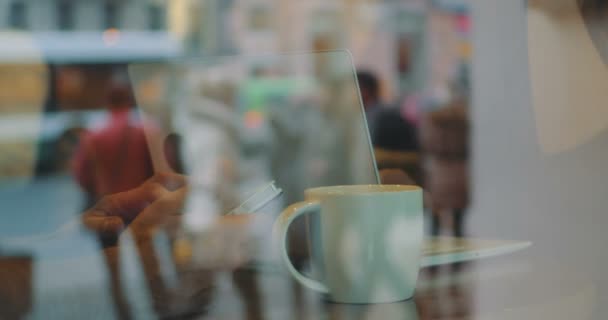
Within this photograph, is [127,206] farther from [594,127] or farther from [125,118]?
[125,118]

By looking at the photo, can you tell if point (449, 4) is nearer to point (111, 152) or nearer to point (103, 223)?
point (111, 152)

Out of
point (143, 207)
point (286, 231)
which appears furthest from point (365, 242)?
point (143, 207)

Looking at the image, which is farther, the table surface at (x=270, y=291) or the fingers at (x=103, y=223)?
the fingers at (x=103, y=223)

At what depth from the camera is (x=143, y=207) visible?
479 mm

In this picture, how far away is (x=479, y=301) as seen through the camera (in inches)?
13.9

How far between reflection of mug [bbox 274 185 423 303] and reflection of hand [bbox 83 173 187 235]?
0.15 m

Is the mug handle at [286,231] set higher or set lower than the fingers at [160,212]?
higher

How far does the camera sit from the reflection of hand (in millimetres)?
477

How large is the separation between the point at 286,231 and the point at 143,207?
0.53 feet

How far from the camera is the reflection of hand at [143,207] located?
477 mm

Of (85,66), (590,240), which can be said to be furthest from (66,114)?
(590,240)

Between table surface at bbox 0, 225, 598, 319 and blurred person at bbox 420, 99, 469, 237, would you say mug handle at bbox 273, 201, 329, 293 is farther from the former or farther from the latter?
blurred person at bbox 420, 99, 469, 237

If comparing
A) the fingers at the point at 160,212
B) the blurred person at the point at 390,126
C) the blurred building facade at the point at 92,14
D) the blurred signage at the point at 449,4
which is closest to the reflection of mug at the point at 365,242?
the fingers at the point at 160,212

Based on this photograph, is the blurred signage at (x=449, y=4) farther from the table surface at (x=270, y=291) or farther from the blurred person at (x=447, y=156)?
the table surface at (x=270, y=291)
